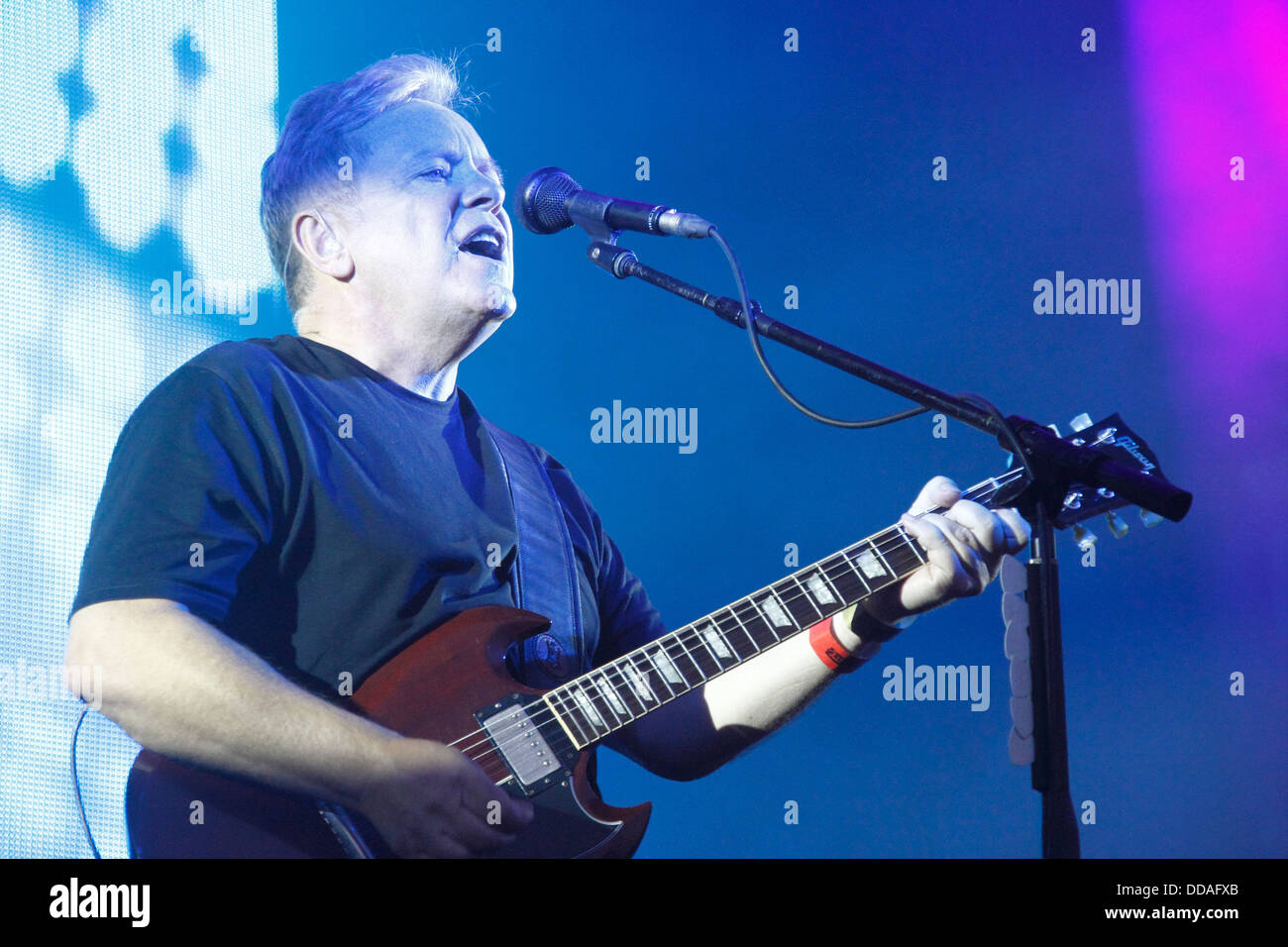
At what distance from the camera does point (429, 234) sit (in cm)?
243

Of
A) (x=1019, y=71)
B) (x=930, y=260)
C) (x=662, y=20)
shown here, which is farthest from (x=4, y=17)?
(x=1019, y=71)

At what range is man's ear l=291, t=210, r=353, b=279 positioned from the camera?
246 centimetres

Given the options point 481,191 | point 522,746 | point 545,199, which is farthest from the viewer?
point 481,191

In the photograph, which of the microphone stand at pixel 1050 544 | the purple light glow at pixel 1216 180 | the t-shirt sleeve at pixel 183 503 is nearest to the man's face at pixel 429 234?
the t-shirt sleeve at pixel 183 503

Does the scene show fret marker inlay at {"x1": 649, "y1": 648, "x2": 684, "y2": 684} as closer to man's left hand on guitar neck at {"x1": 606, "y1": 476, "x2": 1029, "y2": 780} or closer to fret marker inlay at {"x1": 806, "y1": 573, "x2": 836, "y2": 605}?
man's left hand on guitar neck at {"x1": 606, "y1": 476, "x2": 1029, "y2": 780}

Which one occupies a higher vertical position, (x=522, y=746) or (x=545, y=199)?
(x=545, y=199)

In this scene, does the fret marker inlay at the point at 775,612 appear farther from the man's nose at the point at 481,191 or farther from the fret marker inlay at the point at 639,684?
the man's nose at the point at 481,191

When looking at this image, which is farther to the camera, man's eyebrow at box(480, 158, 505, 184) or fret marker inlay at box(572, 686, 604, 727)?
man's eyebrow at box(480, 158, 505, 184)

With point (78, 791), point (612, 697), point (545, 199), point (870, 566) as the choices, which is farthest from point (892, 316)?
point (78, 791)

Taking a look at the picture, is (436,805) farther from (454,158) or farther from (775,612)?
(454,158)

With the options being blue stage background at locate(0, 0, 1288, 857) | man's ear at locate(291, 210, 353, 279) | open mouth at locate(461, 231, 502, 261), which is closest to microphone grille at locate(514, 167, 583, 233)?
open mouth at locate(461, 231, 502, 261)

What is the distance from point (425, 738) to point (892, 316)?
5.02 ft

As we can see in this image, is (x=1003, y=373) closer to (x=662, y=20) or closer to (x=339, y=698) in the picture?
(x=662, y=20)
